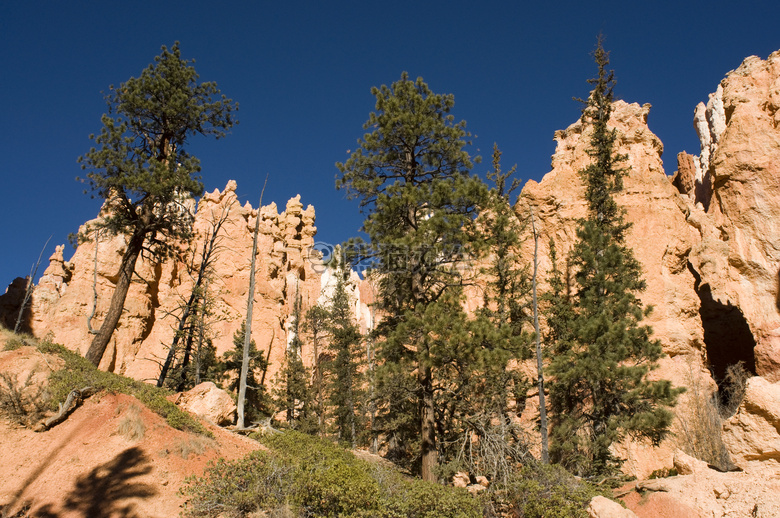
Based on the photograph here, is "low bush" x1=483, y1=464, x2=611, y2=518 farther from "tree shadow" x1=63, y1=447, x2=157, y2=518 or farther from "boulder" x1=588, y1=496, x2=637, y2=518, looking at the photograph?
"tree shadow" x1=63, y1=447, x2=157, y2=518

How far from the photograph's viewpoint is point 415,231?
39.5ft

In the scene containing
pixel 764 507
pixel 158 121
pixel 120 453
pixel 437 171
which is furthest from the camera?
pixel 158 121

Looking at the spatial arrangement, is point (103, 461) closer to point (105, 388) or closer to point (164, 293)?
point (105, 388)

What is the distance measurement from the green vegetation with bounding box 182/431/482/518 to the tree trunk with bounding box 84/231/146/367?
6832 mm

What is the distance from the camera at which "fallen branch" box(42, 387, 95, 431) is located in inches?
377

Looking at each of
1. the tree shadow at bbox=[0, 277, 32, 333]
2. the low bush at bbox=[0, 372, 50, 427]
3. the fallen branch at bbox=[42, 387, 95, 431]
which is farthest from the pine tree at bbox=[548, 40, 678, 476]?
the tree shadow at bbox=[0, 277, 32, 333]

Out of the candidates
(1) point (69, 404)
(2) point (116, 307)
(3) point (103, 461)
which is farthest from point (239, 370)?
(3) point (103, 461)

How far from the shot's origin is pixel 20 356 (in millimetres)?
11562

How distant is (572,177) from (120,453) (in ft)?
79.8

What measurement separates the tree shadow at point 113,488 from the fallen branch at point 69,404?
6.50 feet

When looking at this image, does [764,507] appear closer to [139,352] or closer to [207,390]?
[207,390]

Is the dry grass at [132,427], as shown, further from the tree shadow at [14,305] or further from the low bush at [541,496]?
the tree shadow at [14,305]

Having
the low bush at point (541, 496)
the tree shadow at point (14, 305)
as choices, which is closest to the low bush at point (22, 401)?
the low bush at point (541, 496)

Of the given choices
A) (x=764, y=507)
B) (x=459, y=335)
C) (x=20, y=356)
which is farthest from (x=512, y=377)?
(x=20, y=356)
